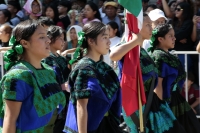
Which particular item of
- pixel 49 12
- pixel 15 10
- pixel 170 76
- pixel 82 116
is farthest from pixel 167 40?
pixel 15 10

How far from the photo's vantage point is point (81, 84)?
13.0 feet

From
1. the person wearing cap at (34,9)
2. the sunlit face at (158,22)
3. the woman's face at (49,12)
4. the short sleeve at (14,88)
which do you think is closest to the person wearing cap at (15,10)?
the person wearing cap at (34,9)

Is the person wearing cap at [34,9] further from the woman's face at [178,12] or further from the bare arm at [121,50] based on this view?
the bare arm at [121,50]

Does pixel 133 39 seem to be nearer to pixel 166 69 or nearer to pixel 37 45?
pixel 166 69

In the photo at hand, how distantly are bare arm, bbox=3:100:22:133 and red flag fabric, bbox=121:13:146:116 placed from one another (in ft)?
5.80

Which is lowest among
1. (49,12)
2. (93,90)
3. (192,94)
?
(192,94)

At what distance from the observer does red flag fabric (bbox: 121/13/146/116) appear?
4945 mm

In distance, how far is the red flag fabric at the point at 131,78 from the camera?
195 inches

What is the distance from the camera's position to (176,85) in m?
5.79

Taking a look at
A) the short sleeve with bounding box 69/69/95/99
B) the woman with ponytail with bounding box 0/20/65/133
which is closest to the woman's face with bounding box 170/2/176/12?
the short sleeve with bounding box 69/69/95/99

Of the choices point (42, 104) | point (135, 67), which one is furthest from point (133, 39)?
point (42, 104)

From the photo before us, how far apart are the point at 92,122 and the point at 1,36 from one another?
142 inches

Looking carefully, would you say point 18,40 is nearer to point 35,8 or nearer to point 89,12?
point 89,12

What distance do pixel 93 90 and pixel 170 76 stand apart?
1.84m
